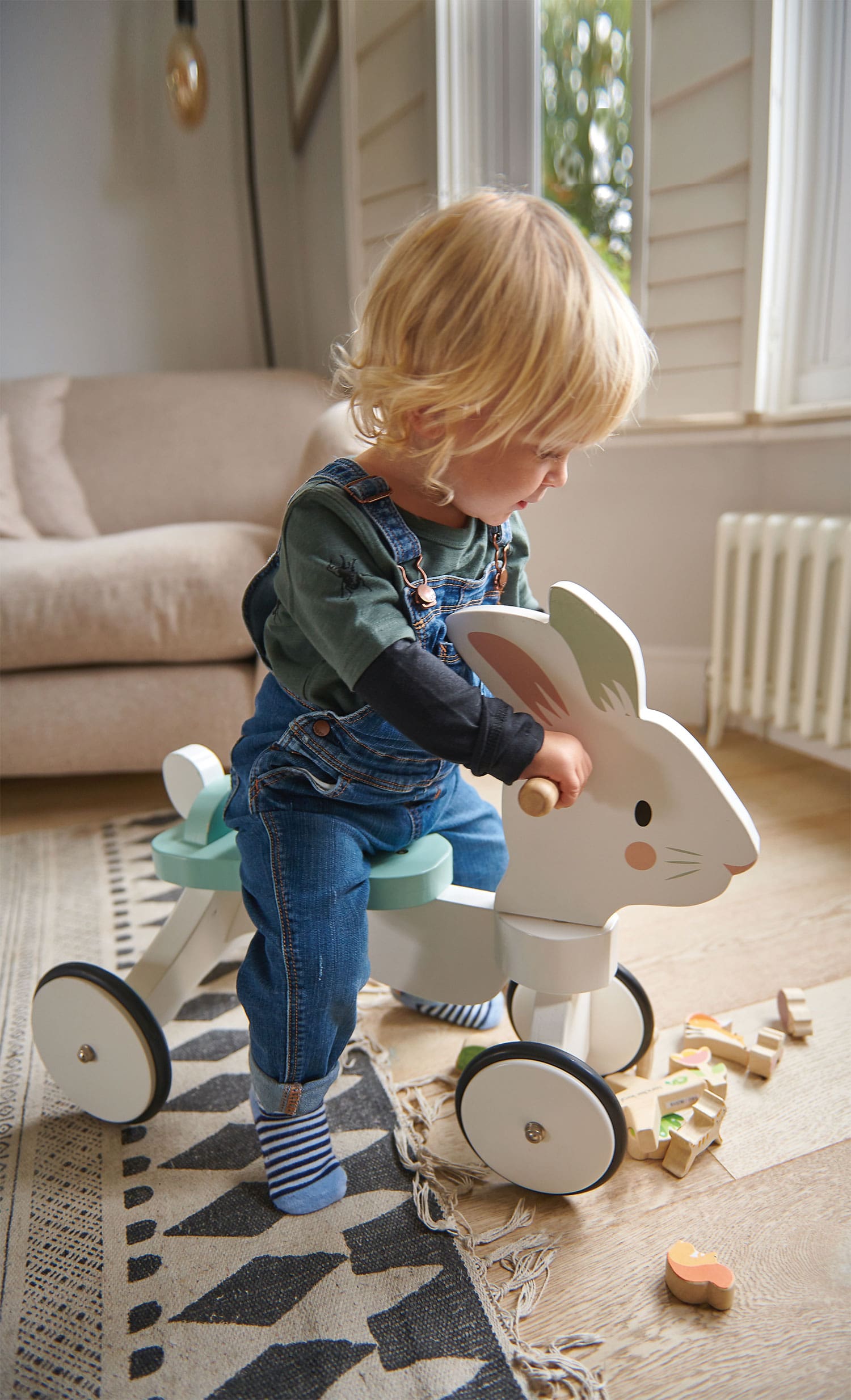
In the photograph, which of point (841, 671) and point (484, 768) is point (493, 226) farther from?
point (841, 671)

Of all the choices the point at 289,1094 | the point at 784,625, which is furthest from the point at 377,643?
the point at 784,625

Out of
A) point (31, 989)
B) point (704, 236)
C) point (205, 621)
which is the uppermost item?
point (704, 236)

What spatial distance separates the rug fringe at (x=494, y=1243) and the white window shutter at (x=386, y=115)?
145 cm

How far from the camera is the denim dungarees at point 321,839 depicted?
0.70 m

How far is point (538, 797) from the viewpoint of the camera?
24.3 inches

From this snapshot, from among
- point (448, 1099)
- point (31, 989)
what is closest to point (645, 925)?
point (448, 1099)

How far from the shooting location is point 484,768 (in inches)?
25.2

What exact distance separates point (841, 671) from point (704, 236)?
0.79 meters

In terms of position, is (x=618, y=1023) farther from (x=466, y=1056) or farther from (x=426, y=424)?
(x=426, y=424)

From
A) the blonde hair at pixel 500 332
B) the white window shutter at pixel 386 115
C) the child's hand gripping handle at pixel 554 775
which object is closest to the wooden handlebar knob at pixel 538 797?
the child's hand gripping handle at pixel 554 775

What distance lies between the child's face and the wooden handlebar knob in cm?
22

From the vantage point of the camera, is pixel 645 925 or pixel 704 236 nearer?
pixel 645 925

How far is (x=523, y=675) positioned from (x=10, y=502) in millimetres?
1487

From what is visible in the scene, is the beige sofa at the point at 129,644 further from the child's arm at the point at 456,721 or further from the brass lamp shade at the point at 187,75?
the brass lamp shade at the point at 187,75
